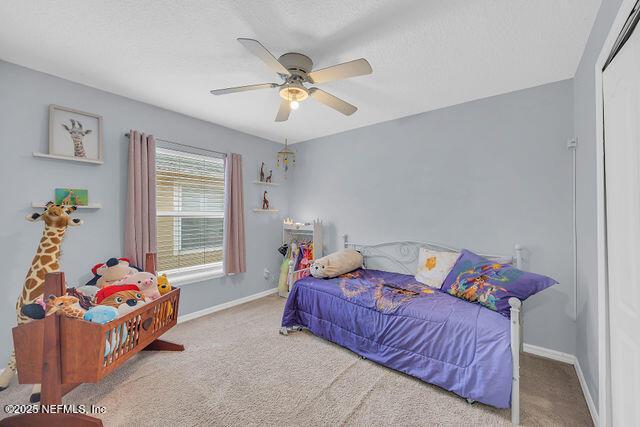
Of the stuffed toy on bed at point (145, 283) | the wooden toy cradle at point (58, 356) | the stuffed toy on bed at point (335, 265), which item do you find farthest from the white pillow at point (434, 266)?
the wooden toy cradle at point (58, 356)

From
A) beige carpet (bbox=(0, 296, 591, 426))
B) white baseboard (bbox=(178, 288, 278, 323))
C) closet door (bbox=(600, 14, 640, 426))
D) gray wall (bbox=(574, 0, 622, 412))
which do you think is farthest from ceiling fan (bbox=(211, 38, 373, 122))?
white baseboard (bbox=(178, 288, 278, 323))

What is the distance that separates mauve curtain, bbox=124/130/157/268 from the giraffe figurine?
1.22 ft

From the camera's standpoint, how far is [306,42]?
1.85 meters

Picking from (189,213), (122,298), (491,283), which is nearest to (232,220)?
(189,213)

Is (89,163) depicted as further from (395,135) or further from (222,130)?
(395,135)

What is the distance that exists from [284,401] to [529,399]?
169cm

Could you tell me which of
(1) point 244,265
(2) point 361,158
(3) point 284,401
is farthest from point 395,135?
(3) point 284,401

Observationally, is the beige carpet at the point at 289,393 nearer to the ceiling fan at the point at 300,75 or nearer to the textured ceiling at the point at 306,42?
the ceiling fan at the point at 300,75

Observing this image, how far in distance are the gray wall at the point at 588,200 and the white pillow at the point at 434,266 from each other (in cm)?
95

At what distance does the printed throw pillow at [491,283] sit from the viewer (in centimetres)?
196

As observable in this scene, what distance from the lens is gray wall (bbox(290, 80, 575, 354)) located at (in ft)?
7.84

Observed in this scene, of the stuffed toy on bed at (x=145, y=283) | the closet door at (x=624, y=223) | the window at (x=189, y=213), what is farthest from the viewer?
the window at (x=189, y=213)

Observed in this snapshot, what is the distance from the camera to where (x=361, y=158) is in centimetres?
374

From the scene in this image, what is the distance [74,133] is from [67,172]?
1.17 feet
